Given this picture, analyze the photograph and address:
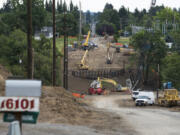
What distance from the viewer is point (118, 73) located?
8644 centimetres

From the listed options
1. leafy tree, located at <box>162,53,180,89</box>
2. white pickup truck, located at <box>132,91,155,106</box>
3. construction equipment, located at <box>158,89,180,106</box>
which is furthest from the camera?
leafy tree, located at <box>162,53,180,89</box>

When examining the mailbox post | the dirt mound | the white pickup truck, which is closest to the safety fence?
the white pickup truck

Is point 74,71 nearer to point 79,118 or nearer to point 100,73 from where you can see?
point 100,73

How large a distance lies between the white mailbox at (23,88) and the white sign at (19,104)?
6 cm

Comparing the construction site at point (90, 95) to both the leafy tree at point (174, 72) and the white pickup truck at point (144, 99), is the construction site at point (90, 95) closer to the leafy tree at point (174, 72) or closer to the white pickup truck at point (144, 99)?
the white pickup truck at point (144, 99)

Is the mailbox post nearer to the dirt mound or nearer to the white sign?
the white sign

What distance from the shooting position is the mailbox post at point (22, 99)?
5.49 metres

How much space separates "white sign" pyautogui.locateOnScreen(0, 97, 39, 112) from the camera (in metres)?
5.51

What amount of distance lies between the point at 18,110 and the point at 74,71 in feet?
257

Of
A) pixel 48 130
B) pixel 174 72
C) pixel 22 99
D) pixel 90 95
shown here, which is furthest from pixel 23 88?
pixel 174 72

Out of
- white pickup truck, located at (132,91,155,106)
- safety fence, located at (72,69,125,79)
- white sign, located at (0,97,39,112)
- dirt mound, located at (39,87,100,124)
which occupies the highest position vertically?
white sign, located at (0,97,39,112)

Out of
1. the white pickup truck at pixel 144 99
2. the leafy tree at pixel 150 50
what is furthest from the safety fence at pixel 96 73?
the white pickup truck at pixel 144 99

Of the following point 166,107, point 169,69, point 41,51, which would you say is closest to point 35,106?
point 166,107

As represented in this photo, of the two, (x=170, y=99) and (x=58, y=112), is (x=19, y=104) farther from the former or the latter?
(x=170, y=99)
